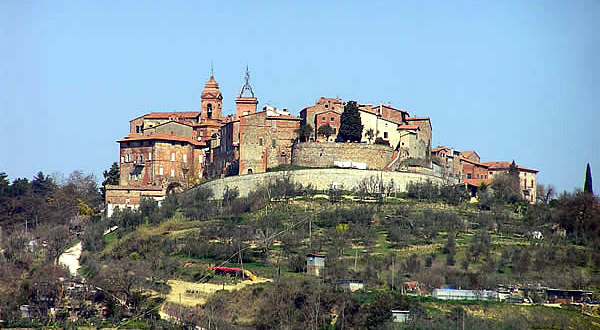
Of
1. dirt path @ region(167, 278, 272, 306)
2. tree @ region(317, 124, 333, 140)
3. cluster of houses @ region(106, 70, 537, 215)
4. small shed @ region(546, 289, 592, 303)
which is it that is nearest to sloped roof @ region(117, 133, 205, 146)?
cluster of houses @ region(106, 70, 537, 215)

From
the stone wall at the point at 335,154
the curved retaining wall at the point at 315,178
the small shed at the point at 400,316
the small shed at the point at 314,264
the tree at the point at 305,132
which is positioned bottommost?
the small shed at the point at 400,316

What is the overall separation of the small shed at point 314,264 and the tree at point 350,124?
19877 mm

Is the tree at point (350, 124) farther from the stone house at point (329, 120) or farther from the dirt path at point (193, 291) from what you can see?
the dirt path at point (193, 291)

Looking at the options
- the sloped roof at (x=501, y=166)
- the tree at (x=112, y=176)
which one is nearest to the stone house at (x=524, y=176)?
the sloped roof at (x=501, y=166)

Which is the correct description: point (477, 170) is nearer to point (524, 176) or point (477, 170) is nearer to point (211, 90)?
point (524, 176)

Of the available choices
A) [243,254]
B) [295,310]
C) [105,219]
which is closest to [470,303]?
[295,310]

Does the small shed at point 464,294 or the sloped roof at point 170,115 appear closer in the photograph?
the small shed at point 464,294

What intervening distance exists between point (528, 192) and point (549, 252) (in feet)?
84.2

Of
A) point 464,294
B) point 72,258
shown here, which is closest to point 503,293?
point 464,294

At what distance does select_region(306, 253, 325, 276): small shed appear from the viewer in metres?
64.7

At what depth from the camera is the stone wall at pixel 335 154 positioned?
274 ft

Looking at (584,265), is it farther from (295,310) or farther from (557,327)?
(295,310)

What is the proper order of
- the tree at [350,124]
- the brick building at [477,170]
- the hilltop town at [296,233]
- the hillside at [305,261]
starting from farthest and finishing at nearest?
1. the brick building at [477,170]
2. the tree at [350,124]
3. the hilltop town at [296,233]
4. the hillside at [305,261]

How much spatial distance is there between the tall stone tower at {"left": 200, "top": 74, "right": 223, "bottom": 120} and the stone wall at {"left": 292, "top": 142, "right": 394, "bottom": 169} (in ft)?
51.3
